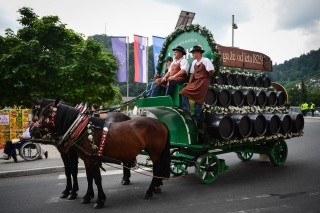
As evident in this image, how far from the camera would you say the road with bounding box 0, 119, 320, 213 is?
5.31 m

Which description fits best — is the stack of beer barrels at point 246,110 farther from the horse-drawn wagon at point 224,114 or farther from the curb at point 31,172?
the curb at point 31,172

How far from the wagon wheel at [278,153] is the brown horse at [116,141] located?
3.95 metres

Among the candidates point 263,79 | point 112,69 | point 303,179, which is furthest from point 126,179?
point 112,69

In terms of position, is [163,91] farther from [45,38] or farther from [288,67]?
[288,67]

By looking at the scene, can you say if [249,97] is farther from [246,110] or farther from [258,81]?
[258,81]

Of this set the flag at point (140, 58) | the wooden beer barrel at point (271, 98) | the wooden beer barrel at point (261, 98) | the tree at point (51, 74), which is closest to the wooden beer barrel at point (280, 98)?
the wooden beer barrel at point (271, 98)

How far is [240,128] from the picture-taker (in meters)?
7.06

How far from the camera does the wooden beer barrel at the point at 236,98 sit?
741cm

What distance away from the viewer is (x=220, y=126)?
21.9ft

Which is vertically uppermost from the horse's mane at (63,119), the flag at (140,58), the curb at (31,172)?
the flag at (140,58)

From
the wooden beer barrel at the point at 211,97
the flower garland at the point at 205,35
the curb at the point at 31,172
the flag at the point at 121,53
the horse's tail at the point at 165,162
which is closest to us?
the horse's tail at the point at 165,162

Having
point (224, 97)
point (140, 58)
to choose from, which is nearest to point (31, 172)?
point (224, 97)

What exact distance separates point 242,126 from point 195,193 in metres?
1.98

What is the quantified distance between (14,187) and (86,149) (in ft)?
8.98
